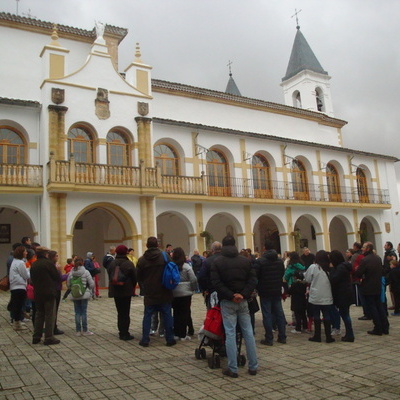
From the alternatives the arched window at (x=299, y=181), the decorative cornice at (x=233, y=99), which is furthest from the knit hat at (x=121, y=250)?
the arched window at (x=299, y=181)

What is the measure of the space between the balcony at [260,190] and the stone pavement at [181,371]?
12.4 m

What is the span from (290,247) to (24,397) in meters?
20.7

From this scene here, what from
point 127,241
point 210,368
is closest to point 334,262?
point 210,368

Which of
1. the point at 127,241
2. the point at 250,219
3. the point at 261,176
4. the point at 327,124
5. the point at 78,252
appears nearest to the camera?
the point at 127,241

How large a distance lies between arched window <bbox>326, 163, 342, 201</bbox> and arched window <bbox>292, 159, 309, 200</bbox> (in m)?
2.09

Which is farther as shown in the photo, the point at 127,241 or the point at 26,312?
the point at 127,241

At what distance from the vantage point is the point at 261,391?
5.32m

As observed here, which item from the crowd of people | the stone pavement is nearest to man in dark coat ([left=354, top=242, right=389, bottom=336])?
the crowd of people

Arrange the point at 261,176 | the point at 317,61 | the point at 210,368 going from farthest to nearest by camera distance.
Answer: the point at 317,61
the point at 261,176
the point at 210,368

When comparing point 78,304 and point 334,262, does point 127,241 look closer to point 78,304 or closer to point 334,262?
point 78,304

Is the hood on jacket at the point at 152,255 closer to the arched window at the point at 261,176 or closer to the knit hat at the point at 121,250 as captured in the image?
the knit hat at the point at 121,250

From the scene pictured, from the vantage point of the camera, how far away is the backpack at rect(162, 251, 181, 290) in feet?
24.1

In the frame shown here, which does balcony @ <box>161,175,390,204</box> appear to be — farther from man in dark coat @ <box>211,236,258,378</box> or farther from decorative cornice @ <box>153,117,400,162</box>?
man in dark coat @ <box>211,236,258,378</box>

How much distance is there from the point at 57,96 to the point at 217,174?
919 cm
